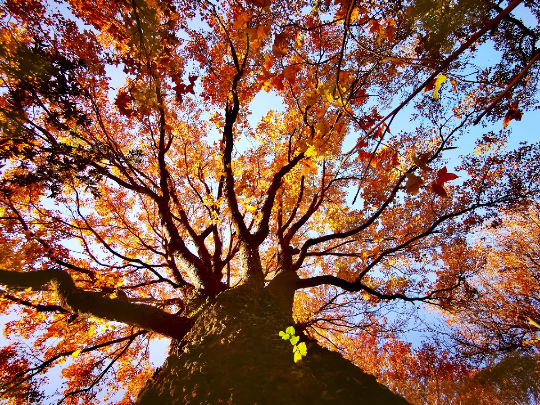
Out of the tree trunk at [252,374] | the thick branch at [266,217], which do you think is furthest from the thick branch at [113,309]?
the thick branch at [266,217]

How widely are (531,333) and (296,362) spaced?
13922mm

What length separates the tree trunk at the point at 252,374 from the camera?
5.57 ft

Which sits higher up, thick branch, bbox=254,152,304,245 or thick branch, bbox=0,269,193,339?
thick branch, bbox=254,152,304,245

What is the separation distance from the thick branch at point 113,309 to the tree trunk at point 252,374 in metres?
0.70

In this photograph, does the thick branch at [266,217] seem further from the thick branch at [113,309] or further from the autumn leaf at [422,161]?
the autumn leaf at [422,161]

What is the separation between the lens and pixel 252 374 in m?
1.97

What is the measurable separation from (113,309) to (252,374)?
102 inches

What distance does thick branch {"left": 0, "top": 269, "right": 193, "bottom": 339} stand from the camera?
3.49m

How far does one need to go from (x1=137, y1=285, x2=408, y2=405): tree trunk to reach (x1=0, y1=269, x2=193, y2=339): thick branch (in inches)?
27.5

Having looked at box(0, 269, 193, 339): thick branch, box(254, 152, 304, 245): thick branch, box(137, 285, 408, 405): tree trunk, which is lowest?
box(137, 285, 408, 405): tree trunk

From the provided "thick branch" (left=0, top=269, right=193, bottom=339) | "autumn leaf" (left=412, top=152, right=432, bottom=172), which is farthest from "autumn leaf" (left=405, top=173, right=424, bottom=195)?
"thick branch" (left=0, top=269, right=193, bottom=339)

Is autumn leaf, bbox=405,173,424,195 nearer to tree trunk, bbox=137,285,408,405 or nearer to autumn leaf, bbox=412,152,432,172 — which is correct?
autumn leaf, bbox=412,152,432,172

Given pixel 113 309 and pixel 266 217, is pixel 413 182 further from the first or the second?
pixel 113 309

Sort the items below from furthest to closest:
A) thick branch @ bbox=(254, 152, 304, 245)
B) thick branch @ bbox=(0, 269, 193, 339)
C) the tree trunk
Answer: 1. thick branch @ bbox=(254, 152, 304, 245)
2. thick branch @ bbox=(0, 269, 193, 339)
3. the tree trunk
